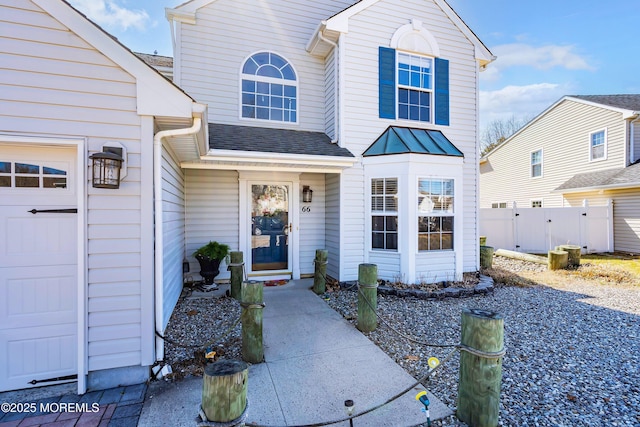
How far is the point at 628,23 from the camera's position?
1109cm

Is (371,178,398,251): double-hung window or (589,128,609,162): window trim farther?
(589,128,609,162): window trim

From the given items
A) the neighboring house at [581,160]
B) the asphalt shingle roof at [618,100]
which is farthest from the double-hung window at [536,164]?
the asphalt shingle roof at [618,100]

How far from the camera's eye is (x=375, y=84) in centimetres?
700

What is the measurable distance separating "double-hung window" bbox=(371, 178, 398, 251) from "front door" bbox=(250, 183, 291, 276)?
2.08 m

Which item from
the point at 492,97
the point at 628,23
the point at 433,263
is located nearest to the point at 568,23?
the point at 628,23

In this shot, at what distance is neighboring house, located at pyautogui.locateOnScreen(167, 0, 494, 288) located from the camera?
663 centimetres

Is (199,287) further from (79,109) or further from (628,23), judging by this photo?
(628,23)

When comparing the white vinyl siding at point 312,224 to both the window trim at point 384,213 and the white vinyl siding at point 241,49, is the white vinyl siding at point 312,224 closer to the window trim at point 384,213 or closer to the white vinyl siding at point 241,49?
the window trim at point 384,213

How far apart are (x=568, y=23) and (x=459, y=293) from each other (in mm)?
12314

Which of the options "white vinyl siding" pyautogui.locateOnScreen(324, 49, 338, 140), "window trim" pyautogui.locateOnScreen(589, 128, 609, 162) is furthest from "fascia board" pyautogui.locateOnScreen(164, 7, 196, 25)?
"window trim" pyautogui.locateOnScreen(589, 128, 609, 162)

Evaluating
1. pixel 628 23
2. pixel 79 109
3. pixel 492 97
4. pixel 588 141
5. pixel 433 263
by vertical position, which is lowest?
pixel 433 263

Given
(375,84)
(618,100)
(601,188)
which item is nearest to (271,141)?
(375,84)

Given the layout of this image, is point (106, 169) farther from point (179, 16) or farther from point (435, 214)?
point (435, 214)

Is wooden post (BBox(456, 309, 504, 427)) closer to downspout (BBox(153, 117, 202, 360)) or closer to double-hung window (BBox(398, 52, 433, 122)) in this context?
downspout (BBox(153, 117, 202, 360))
